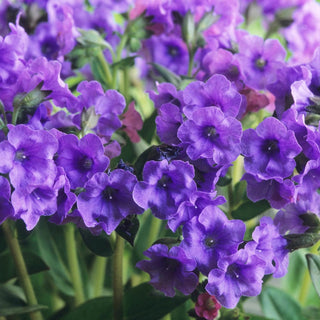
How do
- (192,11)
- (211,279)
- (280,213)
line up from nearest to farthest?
(211,279), (280,213), (192,11)

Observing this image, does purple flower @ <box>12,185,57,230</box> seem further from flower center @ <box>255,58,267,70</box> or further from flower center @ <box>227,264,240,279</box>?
flower center @ <box>255,58,267,70</box>

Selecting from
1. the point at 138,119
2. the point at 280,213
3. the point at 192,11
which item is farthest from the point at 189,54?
the point at 280,213

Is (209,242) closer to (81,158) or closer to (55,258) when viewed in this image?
(81,158)

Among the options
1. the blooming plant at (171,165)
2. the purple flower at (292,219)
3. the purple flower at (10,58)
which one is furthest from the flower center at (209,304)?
the purple flower at (10,58)

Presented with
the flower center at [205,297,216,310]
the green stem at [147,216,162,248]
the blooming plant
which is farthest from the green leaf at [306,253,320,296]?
the green stem at [147,216,162,248]

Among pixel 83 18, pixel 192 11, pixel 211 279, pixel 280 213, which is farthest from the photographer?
pixel 83 18

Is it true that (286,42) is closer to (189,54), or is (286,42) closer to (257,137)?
(189,54)
